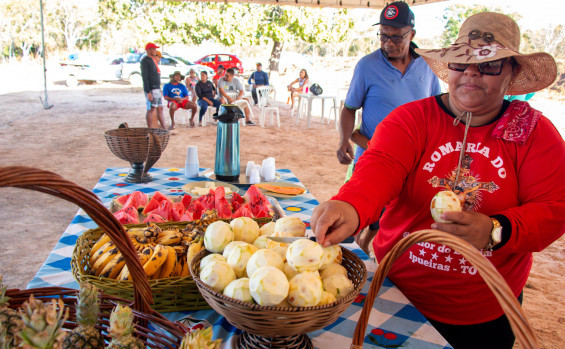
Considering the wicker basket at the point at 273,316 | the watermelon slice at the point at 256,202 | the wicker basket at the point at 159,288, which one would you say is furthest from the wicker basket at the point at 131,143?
the wicker basket at the point at 273,316

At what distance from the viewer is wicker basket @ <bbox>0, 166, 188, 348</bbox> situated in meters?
0.74

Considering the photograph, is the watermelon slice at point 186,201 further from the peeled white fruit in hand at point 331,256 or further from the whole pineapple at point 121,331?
the whole pineapple at point 121,331

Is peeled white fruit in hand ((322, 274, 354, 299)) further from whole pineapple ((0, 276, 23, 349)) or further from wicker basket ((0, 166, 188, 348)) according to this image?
whole pineapple ((0, 276, 23, 349))

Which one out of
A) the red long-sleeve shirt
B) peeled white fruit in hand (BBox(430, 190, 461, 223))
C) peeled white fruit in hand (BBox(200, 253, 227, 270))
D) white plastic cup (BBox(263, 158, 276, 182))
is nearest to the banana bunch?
peeled white fruit in hand (BBox(200, 253, 227, 270))

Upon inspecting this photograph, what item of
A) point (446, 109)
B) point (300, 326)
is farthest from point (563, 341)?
point (300, 326)

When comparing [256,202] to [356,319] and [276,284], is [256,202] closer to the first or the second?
[356,319]

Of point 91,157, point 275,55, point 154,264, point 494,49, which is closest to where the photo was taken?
point 154,264

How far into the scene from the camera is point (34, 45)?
2970 centimetres

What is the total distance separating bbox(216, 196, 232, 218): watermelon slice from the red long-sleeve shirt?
640mm

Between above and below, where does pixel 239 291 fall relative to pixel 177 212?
above

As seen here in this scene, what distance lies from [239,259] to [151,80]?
8.08 meters

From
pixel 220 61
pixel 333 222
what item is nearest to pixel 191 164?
pixel 333 222

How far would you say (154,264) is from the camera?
1.21 meters

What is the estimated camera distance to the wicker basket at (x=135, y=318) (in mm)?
915
